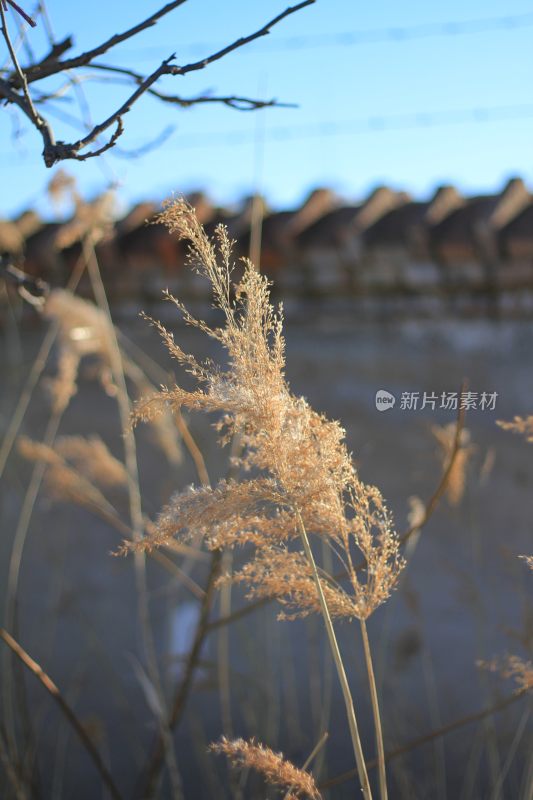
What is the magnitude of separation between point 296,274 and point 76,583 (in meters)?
1.16

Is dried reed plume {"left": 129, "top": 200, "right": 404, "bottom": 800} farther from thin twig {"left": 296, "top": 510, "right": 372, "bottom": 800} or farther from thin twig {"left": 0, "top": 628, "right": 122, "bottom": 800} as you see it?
thin twig {"left": 0, "top": 628, "right": 122, "bottom": 800}

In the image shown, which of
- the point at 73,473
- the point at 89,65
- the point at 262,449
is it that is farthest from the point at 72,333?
the point at 262,449

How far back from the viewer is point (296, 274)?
253 cm

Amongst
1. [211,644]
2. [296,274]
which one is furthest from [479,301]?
[211,644]

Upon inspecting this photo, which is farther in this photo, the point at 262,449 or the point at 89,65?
the point at 89,65
